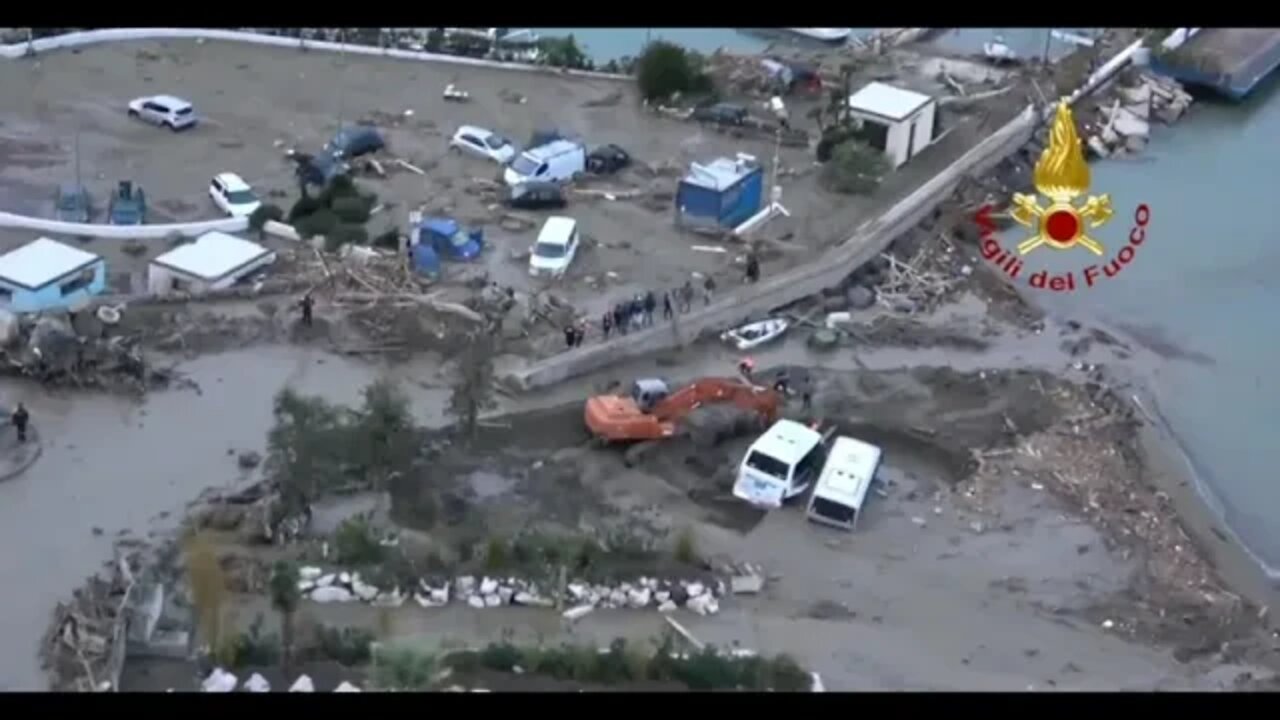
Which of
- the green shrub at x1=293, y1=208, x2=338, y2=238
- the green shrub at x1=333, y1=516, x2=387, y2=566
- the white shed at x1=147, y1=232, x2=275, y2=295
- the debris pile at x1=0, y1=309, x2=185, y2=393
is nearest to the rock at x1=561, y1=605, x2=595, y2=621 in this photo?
the green shrub at x1=333, y1=516, x2=387, y2=566

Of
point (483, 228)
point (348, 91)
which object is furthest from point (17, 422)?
point (348, 91)

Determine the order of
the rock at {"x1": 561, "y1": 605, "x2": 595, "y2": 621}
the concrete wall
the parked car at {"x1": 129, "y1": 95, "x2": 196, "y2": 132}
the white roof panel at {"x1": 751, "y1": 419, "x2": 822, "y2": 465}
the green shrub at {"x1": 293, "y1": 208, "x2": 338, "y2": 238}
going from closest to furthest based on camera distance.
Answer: the rock at {"x1": 561, "y1": 605, "x2": 595, "y2": 621} → the white roof panel at {"x1": 751, "y1": 419, "x2": 822, "y2": 465} → the concrete wall → the green shrub at {"x1": 293, "y1": 208, "x2": 338, "y2": 238} → the parked car at {"x1": 129, "y1": 95, "x2": 196, "y2": 132}

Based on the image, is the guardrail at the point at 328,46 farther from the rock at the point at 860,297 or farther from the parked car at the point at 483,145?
the rock at the point at 860,297

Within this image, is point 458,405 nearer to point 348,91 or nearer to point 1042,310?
point 1042,310

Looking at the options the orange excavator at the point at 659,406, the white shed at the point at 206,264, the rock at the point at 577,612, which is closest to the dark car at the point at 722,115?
the white shed at the point at 206,264

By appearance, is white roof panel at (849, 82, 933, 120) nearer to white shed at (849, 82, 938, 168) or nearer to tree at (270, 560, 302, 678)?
white shed at (849, 82, 938, 168)

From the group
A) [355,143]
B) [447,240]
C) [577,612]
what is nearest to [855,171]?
[447,240]

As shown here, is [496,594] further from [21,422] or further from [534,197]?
[534,197]
